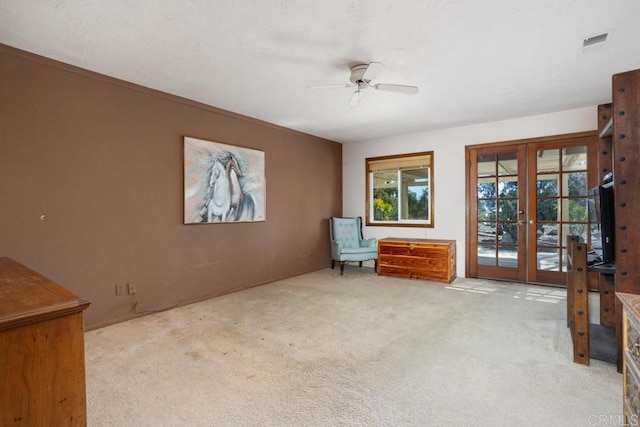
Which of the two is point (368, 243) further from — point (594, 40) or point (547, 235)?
point (594, 40)

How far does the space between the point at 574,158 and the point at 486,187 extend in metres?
1.13

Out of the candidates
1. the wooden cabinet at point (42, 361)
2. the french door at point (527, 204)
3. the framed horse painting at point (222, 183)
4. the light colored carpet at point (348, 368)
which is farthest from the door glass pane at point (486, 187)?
the wooden cabinet at point (42, 361)

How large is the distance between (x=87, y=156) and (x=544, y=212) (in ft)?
18.4

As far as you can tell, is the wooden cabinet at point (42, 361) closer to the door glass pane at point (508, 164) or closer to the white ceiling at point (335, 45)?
the white ceiling at point (335, 45)

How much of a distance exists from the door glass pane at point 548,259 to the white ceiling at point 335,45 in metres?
2.01

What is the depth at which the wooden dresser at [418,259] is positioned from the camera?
A: 4.78 meters

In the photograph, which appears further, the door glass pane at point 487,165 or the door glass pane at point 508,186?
the door glass pane at point 487,165

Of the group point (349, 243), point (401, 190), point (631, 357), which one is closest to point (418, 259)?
point (349, 243)

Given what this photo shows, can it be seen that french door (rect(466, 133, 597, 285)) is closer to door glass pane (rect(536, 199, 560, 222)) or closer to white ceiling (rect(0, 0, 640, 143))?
door glass pane (rect(536, 199, 560, 222))

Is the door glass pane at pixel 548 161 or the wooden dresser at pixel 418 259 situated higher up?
the door glass pane at pixel 548 161

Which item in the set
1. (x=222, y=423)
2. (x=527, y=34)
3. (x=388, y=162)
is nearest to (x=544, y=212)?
(x=388, y=162)

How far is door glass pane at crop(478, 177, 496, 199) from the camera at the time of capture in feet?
16.2

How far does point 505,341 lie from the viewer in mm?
2695

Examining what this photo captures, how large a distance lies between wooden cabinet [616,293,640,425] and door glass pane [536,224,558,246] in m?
3.84
